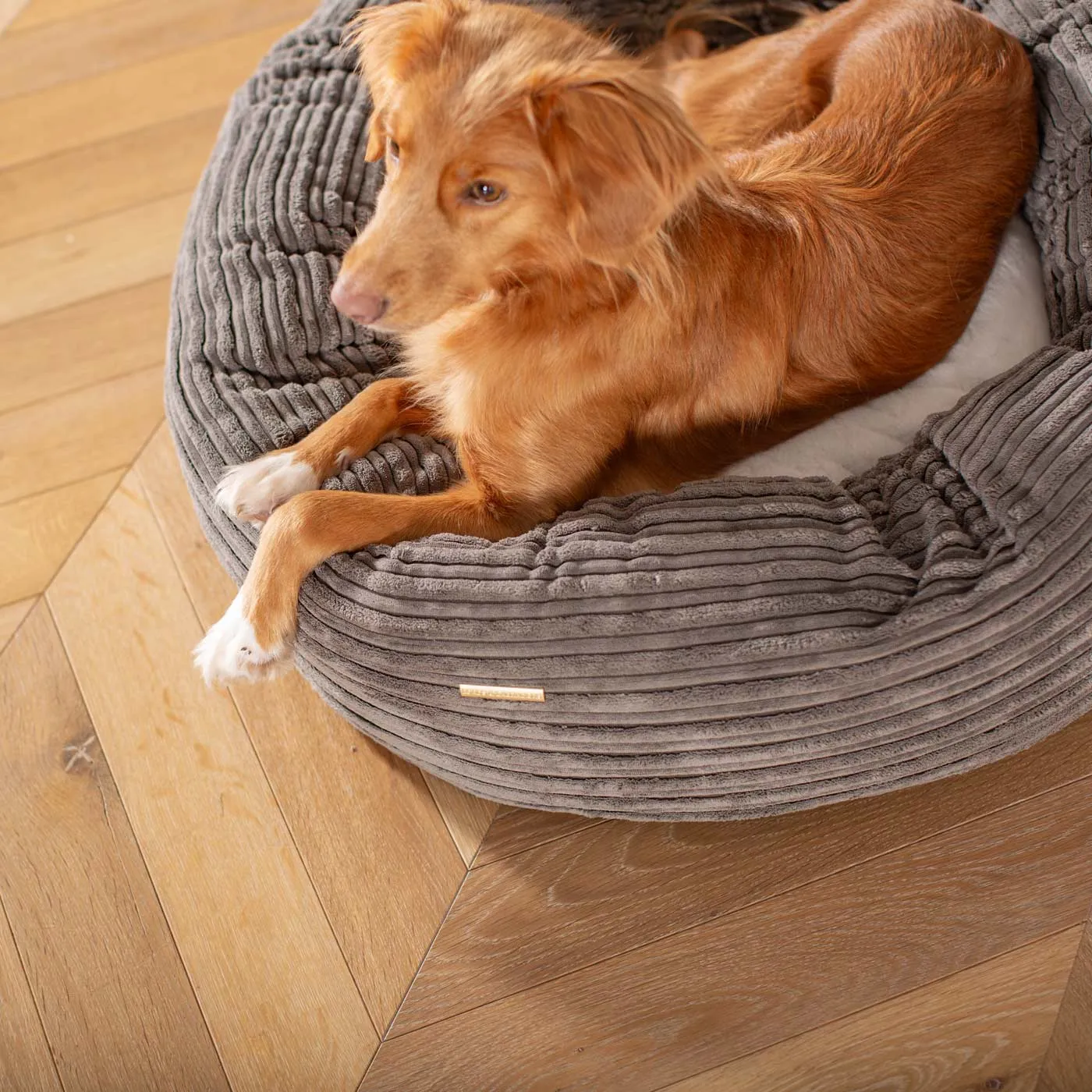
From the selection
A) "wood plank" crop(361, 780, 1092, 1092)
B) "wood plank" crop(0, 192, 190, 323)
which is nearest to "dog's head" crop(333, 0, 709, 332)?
"wood plank" crop(361, 780, 1092, 1092)

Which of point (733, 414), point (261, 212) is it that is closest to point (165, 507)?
point (261, 212)

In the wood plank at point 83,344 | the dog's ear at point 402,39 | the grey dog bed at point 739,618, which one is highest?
the dog's ear at point 402,39

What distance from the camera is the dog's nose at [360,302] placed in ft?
5.18

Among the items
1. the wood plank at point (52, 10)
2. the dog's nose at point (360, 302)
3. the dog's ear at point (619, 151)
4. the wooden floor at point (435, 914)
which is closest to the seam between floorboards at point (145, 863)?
the wooden floor at point (435, 914)

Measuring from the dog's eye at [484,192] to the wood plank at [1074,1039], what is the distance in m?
1.58

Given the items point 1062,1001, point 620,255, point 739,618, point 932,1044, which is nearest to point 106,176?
point 620,255

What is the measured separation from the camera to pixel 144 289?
293cm

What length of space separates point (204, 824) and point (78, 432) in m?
1.12

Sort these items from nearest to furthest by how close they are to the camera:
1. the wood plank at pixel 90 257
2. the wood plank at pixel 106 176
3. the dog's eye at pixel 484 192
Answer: the dog's eye at pixel 484 192
the wood plank at pixel 90 257
the wood plank at pixel 106 176

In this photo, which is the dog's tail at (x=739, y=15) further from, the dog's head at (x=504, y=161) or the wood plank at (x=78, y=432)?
the wood plank at (x=78, y=432)

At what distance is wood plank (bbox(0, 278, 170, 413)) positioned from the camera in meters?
2.78

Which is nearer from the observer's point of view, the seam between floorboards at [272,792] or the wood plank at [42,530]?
the seam between floorboards at [272,792]

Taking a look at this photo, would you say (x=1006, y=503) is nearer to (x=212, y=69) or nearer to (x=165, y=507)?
(x=165, y=507)

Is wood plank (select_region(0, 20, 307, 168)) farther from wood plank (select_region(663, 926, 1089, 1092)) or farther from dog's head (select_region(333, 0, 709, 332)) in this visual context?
wood plank (select_region(663, 926, 1089, 1092))
